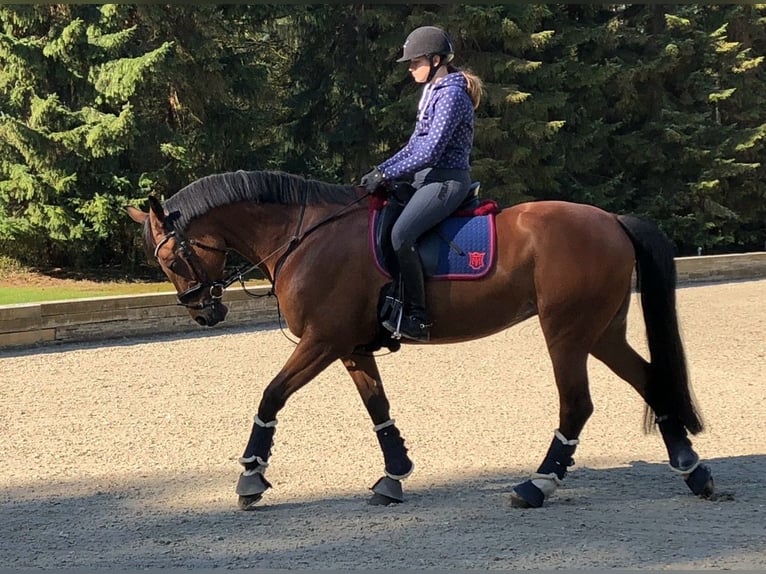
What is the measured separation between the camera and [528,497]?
468 cm

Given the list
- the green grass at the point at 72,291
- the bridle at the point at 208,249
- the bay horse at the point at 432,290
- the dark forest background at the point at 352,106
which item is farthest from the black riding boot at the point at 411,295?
the dark forest background at the point at 352,106

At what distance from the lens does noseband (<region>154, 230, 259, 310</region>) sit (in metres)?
4.96

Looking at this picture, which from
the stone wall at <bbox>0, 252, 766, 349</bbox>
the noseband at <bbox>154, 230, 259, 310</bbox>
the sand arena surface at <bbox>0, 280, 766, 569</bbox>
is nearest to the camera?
the sand arena surface at <bbox>0, 280, 766, 569</bbox>

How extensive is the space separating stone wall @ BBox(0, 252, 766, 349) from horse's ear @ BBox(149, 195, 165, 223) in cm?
530

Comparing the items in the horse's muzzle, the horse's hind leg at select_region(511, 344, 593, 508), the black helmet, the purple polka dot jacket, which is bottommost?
the horse's hind leg at select_region(511, 344, 593, 508)

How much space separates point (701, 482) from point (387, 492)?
71.6 inches

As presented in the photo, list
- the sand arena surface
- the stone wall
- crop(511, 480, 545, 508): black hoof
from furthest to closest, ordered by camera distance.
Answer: the stone wall → crop(511, 480, 545, 508): black hoof → the sand arena surface

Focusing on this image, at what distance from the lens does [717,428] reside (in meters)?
6.59

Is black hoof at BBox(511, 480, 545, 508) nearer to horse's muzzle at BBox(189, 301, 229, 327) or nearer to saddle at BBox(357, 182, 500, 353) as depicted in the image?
saddle at BBox(357, 182, 500, 353)

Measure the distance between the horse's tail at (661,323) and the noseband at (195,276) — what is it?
237cm

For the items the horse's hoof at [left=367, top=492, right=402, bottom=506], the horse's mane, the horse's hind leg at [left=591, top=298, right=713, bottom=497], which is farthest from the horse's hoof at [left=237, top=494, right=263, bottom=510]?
the horse's hind leg at [left=591, top=298, right=713, bottom=497]

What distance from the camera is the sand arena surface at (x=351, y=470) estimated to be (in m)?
4.02

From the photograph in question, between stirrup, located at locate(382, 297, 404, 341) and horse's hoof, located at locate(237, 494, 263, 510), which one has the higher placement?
stirrup, located at locate(382, 297, 404, 341)

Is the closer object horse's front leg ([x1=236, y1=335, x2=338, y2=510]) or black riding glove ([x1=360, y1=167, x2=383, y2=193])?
horse's front leg ([x1=236, y1=335, x2=338, y2=510])
